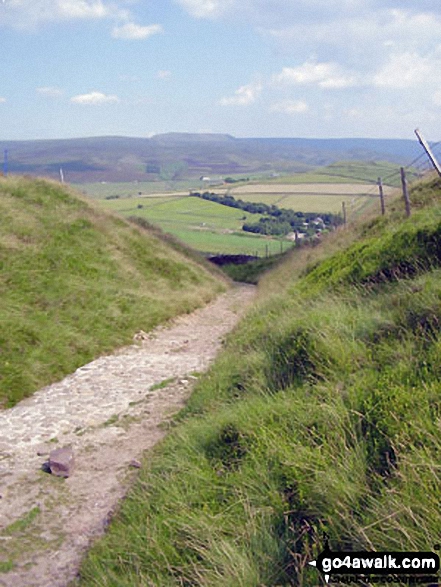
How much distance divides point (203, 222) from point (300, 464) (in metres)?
63.7

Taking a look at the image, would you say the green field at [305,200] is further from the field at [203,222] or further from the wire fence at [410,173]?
the wire fence at [410,173]

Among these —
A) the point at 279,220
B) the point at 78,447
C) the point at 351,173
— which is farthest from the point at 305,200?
the point at 78,447

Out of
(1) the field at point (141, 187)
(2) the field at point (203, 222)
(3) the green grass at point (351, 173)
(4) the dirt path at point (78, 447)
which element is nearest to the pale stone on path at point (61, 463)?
(4) the dirt path at point (78, 447)

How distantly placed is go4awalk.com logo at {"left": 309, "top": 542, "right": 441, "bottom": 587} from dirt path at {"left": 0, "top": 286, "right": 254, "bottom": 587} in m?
2.24

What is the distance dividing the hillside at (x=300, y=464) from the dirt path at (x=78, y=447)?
0.44 metres

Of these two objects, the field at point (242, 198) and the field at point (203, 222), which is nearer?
the field at point (203, 222)

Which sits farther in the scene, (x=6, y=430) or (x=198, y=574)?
(x=6, y=430)

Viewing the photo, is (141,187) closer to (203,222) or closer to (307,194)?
(307,194)

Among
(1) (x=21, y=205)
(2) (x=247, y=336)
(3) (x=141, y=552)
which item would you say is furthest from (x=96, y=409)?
(1) (x=21, y=205)

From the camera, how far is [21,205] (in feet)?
61.4

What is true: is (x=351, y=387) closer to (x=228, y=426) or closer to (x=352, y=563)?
(x=228, y=426)

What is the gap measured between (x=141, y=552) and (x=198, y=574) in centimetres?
78

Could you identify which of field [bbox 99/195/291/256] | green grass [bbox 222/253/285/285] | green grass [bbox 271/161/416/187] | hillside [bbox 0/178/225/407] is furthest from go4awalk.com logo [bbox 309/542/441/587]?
green grass [bbox 271/161/416/187]

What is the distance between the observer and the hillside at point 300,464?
375 centimetres
